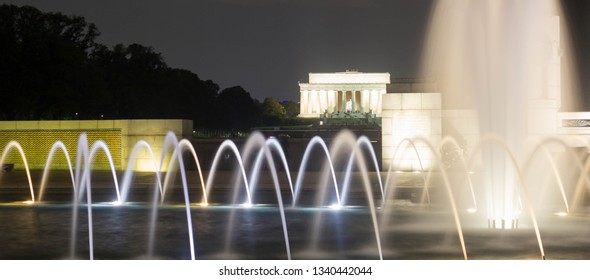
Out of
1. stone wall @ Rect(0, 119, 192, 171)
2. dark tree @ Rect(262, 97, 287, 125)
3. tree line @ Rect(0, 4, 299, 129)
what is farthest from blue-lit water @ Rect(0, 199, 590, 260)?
dark tree @ Rect(262, 97, 287, 125)

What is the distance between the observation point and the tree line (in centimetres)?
6250

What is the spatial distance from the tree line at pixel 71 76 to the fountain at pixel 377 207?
2379 cm

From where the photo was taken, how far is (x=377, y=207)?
62.0 ft

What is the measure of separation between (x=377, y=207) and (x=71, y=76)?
51.5m

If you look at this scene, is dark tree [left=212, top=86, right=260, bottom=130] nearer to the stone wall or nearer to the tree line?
the tree line

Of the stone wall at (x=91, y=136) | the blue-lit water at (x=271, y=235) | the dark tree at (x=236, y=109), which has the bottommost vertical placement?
the blue-lit water at (x=271, y=235)

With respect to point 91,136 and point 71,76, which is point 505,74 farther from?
point 71,76

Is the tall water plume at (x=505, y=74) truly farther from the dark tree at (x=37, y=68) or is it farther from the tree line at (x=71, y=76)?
the dark tree at (x=37, y=68)

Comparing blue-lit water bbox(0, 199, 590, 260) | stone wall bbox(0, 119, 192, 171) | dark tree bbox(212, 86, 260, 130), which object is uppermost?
dark tree bbox(212, 86, 260, 130)

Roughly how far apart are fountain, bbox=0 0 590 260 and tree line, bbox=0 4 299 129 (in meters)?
23.8

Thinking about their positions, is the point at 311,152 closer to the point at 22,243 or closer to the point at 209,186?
the point at 209,186

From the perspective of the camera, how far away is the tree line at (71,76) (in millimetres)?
62500

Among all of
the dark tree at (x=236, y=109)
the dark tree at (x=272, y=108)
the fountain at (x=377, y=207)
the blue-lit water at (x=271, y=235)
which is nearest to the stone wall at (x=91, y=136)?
the fountain at (x=377, y=207)

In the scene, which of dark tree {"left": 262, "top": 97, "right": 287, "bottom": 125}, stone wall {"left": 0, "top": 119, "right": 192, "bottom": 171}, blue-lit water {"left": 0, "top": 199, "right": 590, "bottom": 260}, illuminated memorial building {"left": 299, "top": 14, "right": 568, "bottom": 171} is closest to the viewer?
blue-lit water {"left": 0, "top": 199, "right": 590, "bottom": 260}
